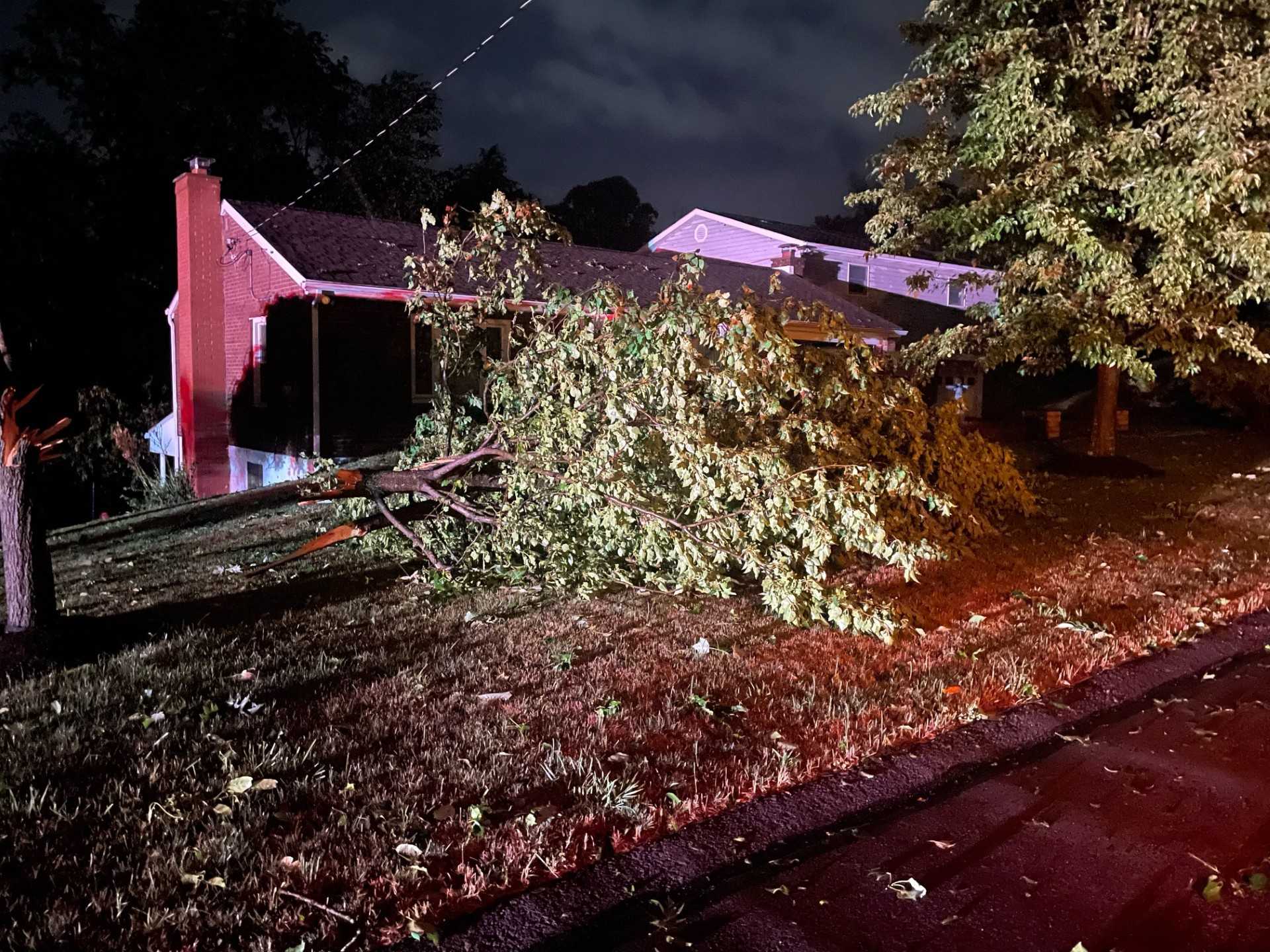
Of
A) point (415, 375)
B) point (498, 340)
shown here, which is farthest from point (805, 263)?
point (415, 375)

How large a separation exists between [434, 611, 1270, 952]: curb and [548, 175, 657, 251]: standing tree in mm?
42138

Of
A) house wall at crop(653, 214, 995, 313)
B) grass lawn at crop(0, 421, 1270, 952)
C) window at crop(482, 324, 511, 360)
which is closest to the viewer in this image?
grass lawn at crop(0, 421, 1270, 952)

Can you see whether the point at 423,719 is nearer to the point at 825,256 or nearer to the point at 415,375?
the point at 415,375

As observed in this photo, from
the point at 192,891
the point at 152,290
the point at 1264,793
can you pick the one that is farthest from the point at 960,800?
the point at 152,290

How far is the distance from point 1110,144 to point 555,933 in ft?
36.1

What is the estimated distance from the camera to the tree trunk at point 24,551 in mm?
5641

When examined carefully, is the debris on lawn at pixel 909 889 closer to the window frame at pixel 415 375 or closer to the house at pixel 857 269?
the window frame at pixel 415 375

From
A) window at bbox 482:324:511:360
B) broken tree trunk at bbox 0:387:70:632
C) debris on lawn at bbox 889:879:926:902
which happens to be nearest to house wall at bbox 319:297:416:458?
window at bbox 482:324:511:360

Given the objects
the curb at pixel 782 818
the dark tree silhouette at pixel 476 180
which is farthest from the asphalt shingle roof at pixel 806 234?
the curb at pixel 782 818

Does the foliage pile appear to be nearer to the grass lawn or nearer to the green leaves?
the grass lawn

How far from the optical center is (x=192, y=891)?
3.09m

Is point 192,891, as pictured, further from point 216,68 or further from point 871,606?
point 216,68

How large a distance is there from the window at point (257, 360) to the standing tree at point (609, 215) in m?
29.4

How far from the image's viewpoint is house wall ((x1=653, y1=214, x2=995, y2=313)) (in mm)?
25797
